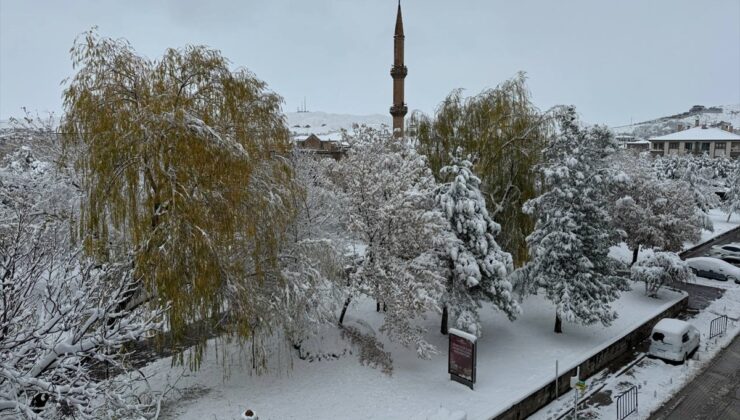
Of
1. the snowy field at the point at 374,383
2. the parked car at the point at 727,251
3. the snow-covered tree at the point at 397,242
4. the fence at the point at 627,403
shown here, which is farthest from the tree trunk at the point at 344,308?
the parked car at the point at 727,251

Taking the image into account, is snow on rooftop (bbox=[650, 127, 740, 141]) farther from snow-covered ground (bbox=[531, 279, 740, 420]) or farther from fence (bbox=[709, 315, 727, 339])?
snow-covered ground (bbox=[531, 279, 740, 420])

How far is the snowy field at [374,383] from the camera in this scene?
12.1 m

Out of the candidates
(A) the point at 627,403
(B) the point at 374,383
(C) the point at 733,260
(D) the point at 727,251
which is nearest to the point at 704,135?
(D) the point at 727,251

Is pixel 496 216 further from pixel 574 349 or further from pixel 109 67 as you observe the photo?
pixel 109 67

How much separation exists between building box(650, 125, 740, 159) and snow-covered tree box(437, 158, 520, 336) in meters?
84.7

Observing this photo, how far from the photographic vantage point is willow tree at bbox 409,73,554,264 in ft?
64.2

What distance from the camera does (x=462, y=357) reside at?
1372cm

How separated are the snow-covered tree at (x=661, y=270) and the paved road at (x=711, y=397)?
541 centimetres

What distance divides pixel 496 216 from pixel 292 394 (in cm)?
1123

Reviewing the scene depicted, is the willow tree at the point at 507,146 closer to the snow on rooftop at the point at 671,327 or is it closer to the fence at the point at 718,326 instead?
the snow on rooftop at the point at 671,327

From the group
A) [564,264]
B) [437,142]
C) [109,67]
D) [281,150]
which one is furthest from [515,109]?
[109,67]

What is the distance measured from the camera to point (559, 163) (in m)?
17.1

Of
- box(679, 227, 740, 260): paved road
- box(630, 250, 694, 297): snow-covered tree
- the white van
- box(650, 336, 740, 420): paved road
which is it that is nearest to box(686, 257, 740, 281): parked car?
box(679, 227, 740, 260): paved road

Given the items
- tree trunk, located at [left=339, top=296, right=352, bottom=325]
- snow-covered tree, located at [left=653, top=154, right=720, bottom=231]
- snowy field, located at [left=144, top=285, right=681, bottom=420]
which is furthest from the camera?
snow-covered tree, located at [left=653, top=154, right=720, bottom=231]
